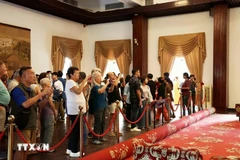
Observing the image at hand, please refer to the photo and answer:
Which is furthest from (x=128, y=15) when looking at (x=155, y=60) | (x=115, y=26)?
(x=155, y=60)

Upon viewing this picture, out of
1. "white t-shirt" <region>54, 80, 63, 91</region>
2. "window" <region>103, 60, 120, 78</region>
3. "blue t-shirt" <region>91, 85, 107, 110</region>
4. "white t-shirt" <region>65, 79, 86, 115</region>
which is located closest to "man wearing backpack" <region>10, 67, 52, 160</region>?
"white t-shirt" <region>65, 79, 86, 115</region>

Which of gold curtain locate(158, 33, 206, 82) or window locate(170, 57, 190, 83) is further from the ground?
gold curtain locate(158, 33, 206, 82)

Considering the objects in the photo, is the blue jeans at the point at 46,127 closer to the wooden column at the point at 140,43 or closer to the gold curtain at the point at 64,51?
the gold curtain at the point at 64,51

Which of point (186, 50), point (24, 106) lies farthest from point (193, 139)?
point (186, 50)

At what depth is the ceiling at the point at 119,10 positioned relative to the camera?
979 cm

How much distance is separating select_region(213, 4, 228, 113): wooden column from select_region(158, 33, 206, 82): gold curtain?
71cm

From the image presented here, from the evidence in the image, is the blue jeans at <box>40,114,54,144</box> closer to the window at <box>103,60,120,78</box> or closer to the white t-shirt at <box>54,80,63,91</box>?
the white t-shirt at <box>54,80,63,91</box>

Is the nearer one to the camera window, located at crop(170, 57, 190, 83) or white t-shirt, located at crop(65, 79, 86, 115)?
white t-shirt, located at crop(65, 79, 86, 115)

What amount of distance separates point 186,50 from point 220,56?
1.51 meters

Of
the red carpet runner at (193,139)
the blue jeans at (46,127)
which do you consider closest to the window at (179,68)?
the red carpet runner at (193,139)

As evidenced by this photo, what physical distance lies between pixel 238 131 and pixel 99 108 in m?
3.29

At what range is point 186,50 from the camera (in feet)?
36.0

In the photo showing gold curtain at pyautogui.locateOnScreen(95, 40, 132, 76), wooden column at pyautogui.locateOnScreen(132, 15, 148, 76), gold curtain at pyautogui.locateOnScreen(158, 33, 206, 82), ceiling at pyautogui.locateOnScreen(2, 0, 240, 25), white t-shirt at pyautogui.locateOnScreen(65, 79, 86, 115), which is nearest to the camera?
white t-shirt at pyautogui.locateOnScreen(65, 79, 86, 115)

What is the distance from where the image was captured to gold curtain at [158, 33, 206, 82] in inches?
421
